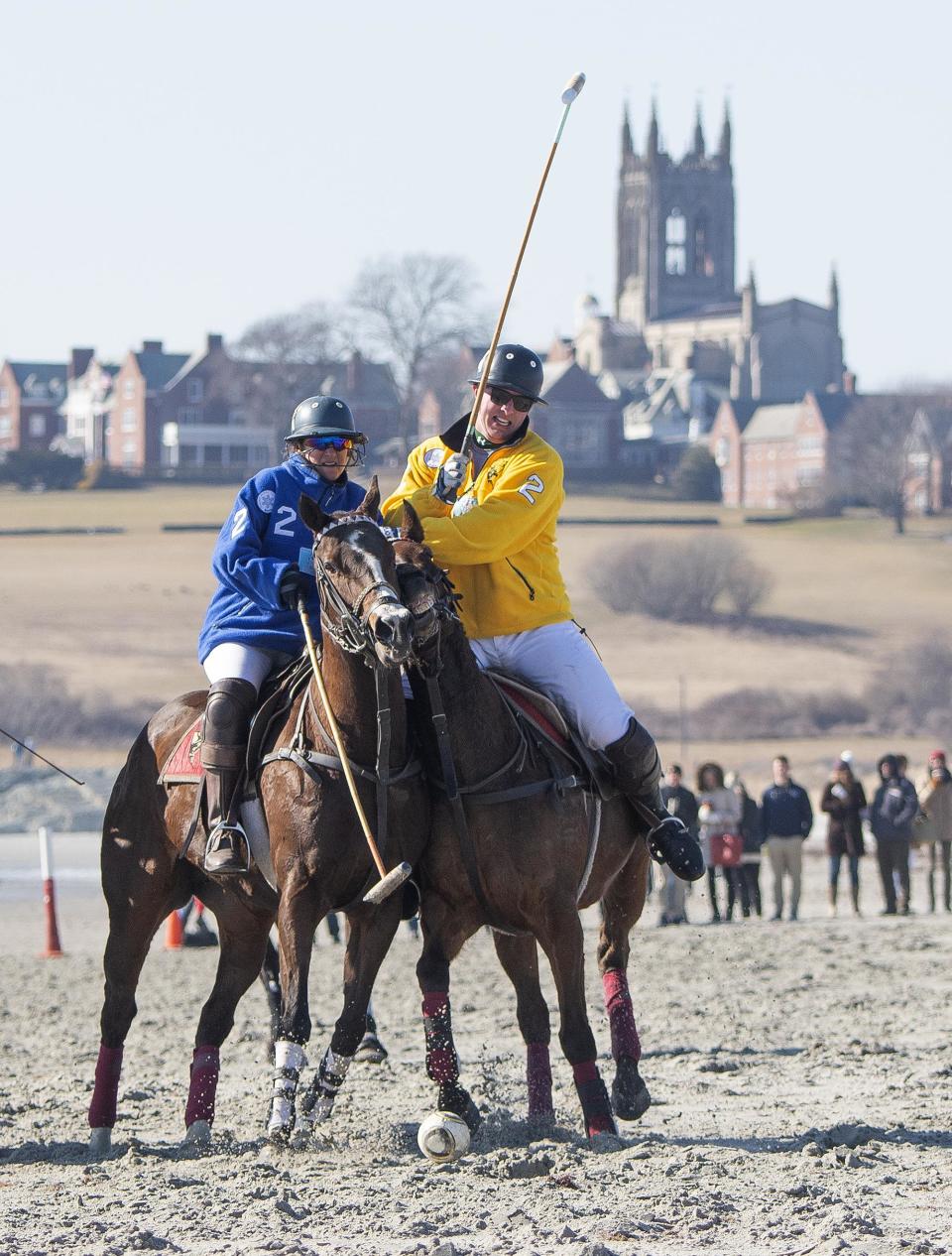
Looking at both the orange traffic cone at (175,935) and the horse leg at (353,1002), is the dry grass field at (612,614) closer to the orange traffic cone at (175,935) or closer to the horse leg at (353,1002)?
the orange traffic cone at (175,935)

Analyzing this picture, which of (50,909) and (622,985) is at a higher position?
(622,985)

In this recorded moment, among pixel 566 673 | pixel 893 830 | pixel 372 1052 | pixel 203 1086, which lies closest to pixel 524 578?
pixel 566 673

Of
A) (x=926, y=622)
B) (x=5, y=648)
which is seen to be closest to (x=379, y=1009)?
(x=5, y=648)

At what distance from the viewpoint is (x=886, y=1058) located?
35.3ft

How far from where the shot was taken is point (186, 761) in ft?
29.2

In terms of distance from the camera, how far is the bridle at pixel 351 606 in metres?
7.42

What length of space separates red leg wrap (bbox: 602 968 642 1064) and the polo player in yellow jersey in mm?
720

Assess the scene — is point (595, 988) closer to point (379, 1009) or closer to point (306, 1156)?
point (379, 1009)

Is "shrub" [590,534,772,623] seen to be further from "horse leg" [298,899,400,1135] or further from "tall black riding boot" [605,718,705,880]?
"horse leg" [298,899,400,1135]

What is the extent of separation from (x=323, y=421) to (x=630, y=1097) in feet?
10.5

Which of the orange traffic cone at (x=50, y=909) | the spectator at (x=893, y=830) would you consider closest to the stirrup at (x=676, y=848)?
the orange traffic cone at (x=50, y=909)

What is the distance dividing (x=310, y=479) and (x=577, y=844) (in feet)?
6.42

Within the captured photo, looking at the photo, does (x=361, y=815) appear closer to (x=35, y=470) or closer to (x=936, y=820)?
(x=936, y=820)

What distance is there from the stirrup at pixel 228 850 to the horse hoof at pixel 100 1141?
133 cm
